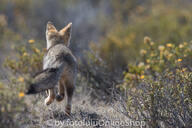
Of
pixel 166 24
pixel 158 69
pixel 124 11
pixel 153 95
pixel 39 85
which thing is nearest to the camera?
pixel 39 85

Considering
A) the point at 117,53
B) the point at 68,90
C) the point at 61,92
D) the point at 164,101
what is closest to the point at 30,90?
the point at 68,90

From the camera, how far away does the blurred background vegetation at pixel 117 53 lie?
5312 millimetres

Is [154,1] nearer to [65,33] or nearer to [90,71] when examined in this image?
[90,71]

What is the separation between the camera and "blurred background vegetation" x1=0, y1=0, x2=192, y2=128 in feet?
17.4

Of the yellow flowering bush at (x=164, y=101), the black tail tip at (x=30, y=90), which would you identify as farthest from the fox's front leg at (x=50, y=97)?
the black tail tip at (x=30, y=90)

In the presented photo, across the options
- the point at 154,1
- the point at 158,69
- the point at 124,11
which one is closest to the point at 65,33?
the point at 158,69

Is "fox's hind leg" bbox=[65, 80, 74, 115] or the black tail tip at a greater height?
"fox's hind leg" bbox=[65, 80, 74, 115]

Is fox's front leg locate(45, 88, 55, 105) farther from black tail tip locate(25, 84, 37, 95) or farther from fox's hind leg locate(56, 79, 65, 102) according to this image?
black tail tip locate(25, 84, 37, 95)

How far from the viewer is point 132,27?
56.3 feet

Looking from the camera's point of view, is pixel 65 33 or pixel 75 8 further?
pixel 75 8

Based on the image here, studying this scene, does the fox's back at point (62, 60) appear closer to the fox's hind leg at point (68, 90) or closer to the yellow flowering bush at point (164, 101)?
the fox's hind leg at point (68, 90)

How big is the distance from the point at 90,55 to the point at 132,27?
9156mm

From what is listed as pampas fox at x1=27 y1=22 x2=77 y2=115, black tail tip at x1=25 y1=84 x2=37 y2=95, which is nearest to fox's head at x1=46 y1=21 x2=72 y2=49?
pampas fox at x1=27 y1=22 x2=77 y2=115

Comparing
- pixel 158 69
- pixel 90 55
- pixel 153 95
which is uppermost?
pixel 90 55
